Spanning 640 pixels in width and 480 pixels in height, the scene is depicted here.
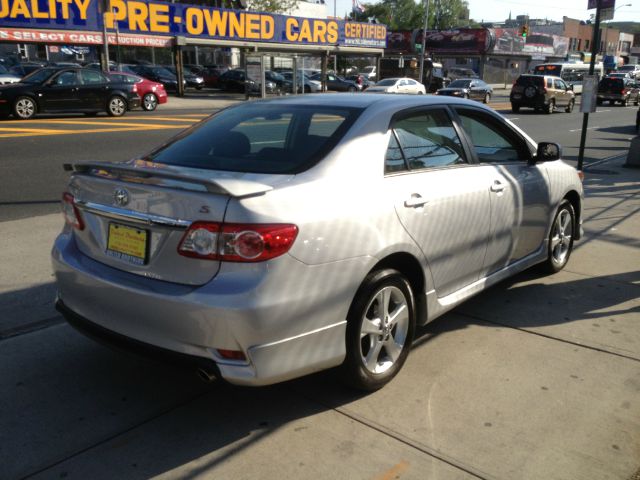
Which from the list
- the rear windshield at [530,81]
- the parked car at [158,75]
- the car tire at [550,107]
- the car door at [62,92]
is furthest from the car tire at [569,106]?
the car door at [62,92]

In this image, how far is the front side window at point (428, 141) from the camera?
3814mm

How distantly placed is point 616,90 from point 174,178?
41.1 meters

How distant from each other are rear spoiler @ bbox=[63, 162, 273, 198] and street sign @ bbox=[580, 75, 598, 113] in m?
8.37

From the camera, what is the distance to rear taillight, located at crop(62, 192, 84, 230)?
344 cm

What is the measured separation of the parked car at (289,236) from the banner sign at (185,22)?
2488cm

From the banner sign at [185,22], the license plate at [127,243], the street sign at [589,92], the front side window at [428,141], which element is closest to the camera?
the license plate at [127,243]

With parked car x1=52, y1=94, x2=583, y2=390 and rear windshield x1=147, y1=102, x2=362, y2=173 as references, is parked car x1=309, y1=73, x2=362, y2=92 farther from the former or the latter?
rear windshield x1=147, y1=102, x2=362, y2=173

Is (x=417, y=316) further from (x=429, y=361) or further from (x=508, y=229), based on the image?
(x=508, y=229)

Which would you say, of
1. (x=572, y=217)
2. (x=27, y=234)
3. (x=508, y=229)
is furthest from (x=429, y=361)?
(x=27, y=234)

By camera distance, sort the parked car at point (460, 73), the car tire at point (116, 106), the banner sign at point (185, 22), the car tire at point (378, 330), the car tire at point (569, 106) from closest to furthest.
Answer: the car tire at point (378, 330) → the car tire at point (116, 106) → the banner sign at point (185, 22) → the car tire at point (569, 106) → the parked car at point (460, 73)

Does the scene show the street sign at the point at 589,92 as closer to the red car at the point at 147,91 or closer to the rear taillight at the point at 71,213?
the rear taillight at the point at 71,213

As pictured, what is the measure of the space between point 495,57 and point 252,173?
66692mm

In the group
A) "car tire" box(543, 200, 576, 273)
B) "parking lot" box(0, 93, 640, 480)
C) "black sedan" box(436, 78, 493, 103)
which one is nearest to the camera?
"parking lot" box(0, 93, 640, 480)

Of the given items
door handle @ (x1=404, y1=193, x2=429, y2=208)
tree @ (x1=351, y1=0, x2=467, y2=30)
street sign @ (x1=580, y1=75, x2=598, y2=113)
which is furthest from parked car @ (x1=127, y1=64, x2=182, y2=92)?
tree @ (x1=351, y1=0, x2=467, y2=30)
